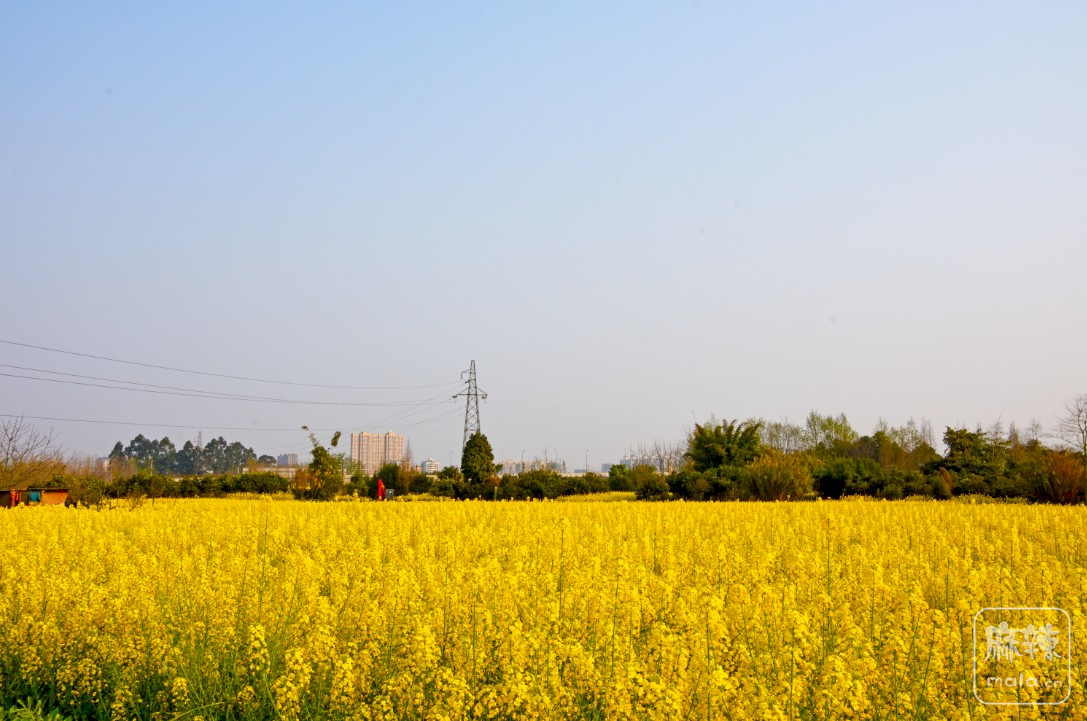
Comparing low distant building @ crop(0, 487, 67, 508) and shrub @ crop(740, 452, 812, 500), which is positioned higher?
shrub @ crop(740, 452, 812, 500)

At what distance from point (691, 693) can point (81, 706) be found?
14.1 ft

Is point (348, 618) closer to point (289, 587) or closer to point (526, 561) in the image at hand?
point (289, 587)

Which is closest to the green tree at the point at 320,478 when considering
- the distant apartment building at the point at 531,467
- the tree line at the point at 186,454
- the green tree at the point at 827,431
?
the distant apartment building at the point at 531,467

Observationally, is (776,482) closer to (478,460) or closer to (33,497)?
(478,460)

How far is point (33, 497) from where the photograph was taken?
2180 cm

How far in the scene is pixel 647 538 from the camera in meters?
10.7

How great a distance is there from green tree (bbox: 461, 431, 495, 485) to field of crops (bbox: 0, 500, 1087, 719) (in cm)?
2679

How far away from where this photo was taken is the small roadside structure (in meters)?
20.9

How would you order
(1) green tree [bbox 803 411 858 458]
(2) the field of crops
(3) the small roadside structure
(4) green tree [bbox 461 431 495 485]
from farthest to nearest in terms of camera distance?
1. (1) green tree [bbox 803 411 858 458]
2. (4) green tree [bbox 461 431 495 485]
3. (3) the small roadside structure
4. (2) the field of crops

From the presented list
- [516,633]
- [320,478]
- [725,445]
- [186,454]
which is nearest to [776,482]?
[725,445]

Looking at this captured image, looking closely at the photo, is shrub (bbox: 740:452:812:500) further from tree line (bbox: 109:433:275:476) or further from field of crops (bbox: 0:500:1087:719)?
tree line (bbox: 109:433:275:476)

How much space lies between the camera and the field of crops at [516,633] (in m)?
4.25

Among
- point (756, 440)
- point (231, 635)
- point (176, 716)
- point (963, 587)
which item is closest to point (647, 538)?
point (963, 587)

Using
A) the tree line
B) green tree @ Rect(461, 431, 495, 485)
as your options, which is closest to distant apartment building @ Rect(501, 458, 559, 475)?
green tree @ Rect(461, 431, 495, 485)
